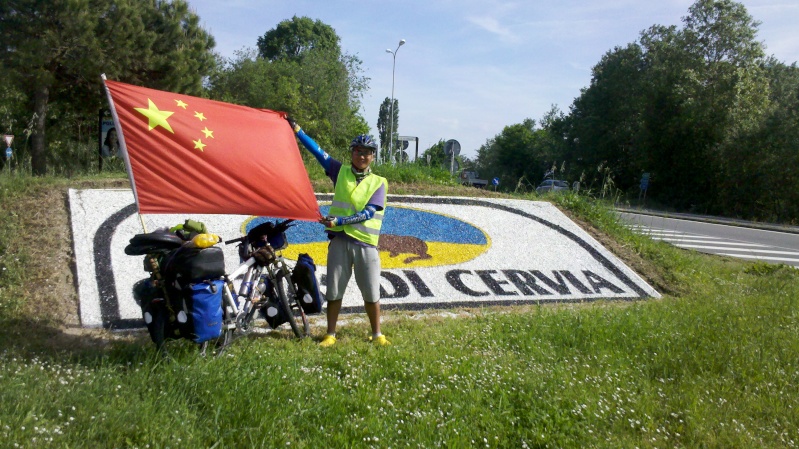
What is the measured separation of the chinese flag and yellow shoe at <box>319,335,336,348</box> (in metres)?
1.09

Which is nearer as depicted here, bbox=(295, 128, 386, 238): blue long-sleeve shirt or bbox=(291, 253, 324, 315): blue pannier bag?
bbox=(295, 128, 386, 238): blue long-sleeve shirt

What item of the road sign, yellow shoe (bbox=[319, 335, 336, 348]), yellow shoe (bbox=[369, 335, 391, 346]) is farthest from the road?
yellow shoe (bbox=[319, 335, 336, 348])

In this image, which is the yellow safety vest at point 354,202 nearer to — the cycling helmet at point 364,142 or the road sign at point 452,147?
the cycling helmet at point 364,142

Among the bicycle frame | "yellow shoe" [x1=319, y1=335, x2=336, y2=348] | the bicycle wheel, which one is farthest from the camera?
"yellow shoe" [x1=319, y1=335, x2=336, y2=348]

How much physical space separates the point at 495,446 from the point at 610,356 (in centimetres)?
195

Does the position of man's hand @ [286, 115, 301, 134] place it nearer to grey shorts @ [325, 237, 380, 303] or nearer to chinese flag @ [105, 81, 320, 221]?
chinese flag @ [105, 81, 320, 221]

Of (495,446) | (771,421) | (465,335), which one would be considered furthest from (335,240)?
(771,421)

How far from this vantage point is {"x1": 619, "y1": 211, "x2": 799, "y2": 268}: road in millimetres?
13468

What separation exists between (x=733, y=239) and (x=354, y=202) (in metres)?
16.4

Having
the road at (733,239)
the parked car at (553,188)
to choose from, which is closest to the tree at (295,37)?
the parked car at (553,188)

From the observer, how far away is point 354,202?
5.11 meters

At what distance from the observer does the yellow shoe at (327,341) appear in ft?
17.0

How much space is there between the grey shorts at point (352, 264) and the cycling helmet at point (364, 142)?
0.80 meters

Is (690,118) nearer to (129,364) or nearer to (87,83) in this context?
(87,83)
